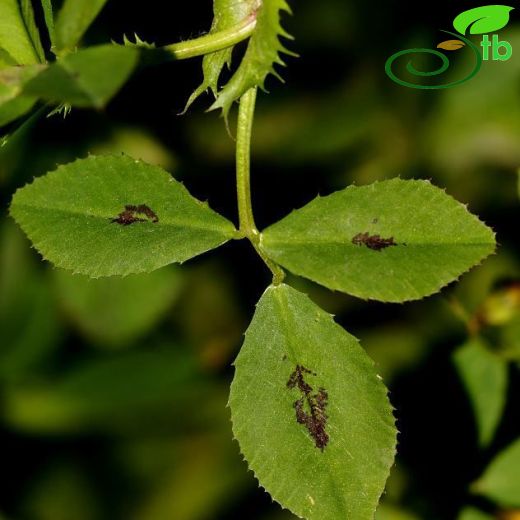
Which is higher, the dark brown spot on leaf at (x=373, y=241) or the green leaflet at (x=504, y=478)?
the dark brown spot on leaf at (x=373, y=241)

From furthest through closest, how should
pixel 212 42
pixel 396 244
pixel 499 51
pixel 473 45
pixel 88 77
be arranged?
pixel 499 51 < pixel 473 45 < pixel 396 244 < pixel 212 42 < pixel 88 77

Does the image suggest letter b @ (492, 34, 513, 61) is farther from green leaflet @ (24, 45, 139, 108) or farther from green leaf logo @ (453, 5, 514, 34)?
green leaflet @ (24, 45, 139, 108)

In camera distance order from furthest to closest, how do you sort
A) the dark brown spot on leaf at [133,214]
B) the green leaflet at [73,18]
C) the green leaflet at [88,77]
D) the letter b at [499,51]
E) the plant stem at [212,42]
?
the letter b at [499,51] < the dark brown spot on leaf at [133,214] < the plant stem at [212,42] < the green leaflet at [73,18] < the green leaflet at [88,77]

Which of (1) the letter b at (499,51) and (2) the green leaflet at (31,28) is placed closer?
(2) the green leaflet at (31,28)

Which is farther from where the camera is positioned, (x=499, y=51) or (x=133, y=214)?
(x=499, y=51)

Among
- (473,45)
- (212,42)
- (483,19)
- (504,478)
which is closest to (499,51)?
(483,19)

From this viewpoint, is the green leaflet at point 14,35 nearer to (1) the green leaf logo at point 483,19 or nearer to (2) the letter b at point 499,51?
(1) the green leaf logo at point 483,19

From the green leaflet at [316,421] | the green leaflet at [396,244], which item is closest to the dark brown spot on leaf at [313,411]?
the green leaflet at [316,421]

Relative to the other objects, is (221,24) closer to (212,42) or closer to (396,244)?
(212,42)
